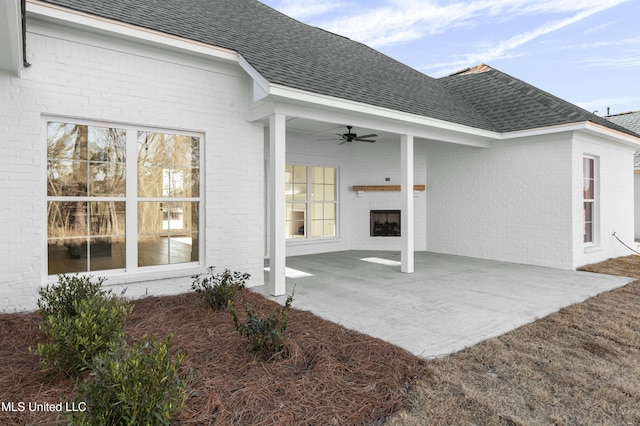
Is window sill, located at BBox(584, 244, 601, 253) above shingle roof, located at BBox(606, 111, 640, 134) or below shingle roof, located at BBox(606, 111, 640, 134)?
below

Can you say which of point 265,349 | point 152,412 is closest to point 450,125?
point 265,349

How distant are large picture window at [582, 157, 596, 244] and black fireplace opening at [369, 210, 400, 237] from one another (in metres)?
4.24

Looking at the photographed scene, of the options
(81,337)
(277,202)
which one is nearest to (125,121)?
(277,202)

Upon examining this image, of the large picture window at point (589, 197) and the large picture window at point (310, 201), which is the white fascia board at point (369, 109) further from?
the large picture window at point (310, 201)

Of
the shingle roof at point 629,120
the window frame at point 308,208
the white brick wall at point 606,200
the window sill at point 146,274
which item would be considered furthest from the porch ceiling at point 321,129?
the shingle roof at point 629,120

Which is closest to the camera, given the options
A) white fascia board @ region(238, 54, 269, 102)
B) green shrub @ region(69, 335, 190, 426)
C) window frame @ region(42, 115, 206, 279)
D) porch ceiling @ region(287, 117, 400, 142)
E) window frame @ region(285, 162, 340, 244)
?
green shrub @ region(69, 335, 190, 426)

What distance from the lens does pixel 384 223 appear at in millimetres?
10414

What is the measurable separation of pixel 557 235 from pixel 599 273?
977mm

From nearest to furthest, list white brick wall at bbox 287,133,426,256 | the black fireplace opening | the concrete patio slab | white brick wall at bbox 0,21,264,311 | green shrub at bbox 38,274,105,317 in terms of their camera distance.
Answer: green shrub at bbox 38,274,105,317
the concrete patio slab
white brick wall at bbox 0,21,264,311
white brick wall at bbox 287,133,426,256
the black fireplace opening

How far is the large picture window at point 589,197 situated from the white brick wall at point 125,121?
280 inches

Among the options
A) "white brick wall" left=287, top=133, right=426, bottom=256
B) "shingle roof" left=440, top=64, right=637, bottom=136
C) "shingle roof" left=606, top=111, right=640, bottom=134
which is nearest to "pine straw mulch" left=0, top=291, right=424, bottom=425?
"white brick wall" left=287, top=133, right=426, bottom=256

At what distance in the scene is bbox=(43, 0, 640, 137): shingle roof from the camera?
5.32 m

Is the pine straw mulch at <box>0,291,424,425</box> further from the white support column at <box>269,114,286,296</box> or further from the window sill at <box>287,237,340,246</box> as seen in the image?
the window sill at <box>287,237,340,246</box>

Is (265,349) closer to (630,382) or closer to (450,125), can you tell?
(630,382)
